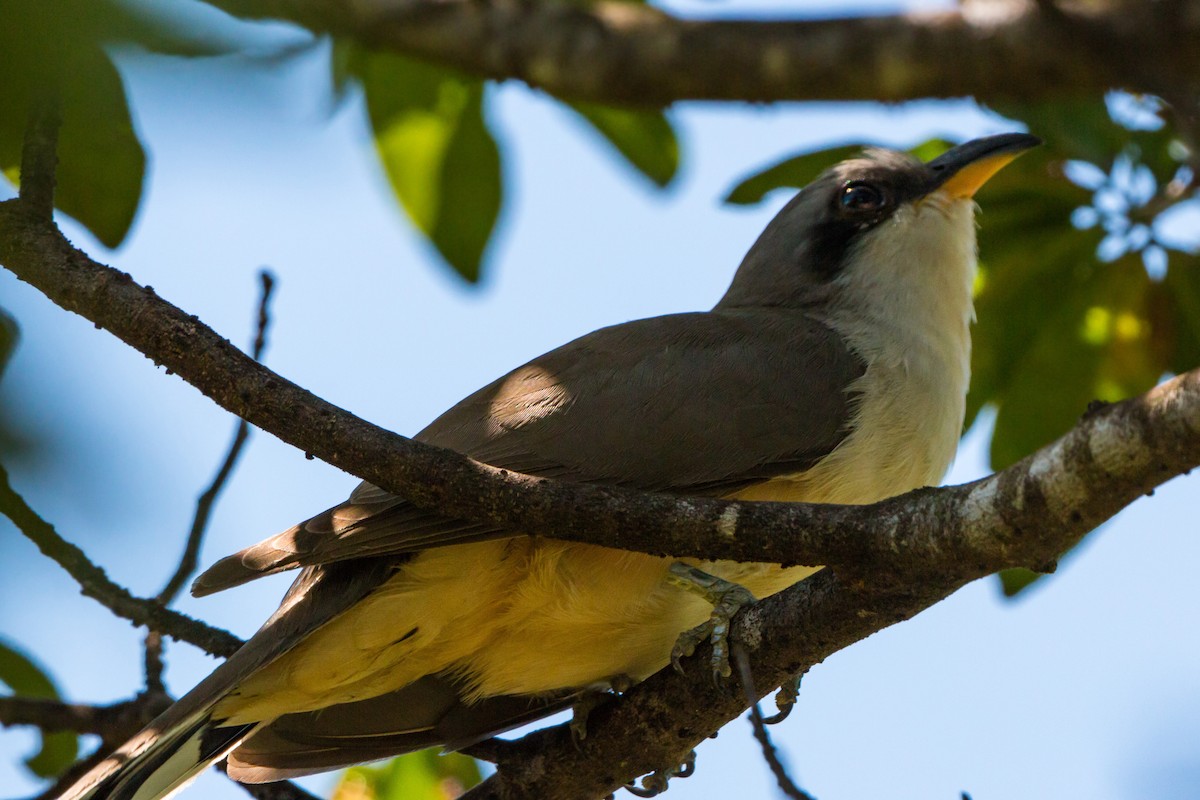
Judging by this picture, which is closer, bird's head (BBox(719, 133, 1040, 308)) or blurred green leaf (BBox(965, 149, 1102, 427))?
blurred green leaf (BBox(965, 149, 1102, 427))

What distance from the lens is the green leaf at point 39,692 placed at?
4648 mm

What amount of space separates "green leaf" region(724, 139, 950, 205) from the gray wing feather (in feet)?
1.79

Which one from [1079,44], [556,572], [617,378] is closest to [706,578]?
[556,572]

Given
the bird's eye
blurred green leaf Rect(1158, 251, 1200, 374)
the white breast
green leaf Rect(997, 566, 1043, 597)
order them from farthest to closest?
the bird's eye < blurred green leaf Rect(1158, 251, 1200, 374) < green leaf Rect(997, 566, 1043, 597) < the white breast

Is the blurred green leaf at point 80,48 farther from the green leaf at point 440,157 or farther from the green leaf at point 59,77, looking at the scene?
the green leaf at point 440,157

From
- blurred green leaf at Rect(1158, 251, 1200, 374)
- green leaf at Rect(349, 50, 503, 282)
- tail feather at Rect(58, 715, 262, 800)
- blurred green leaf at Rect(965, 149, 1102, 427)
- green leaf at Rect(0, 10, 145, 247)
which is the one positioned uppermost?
green leaf at Rect(349, 50, 503, 282)

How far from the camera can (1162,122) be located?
16.6ft

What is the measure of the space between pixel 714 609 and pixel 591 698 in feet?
2.64

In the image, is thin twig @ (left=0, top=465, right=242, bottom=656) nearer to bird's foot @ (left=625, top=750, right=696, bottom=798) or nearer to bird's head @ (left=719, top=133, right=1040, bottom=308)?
bird's foot @ (left=625, top=750, right=696, bottom=798)

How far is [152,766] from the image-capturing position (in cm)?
378

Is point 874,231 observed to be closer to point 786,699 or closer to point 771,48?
point 771,48

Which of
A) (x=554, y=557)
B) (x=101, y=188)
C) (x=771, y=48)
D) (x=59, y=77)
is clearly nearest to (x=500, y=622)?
(x=554, y=557)

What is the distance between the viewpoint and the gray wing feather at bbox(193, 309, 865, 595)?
373 centimetres

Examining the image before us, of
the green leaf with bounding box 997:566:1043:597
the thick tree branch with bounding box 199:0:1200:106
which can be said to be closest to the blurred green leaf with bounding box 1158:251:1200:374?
the thick tree branch with bounding box 199:0:1200:106
